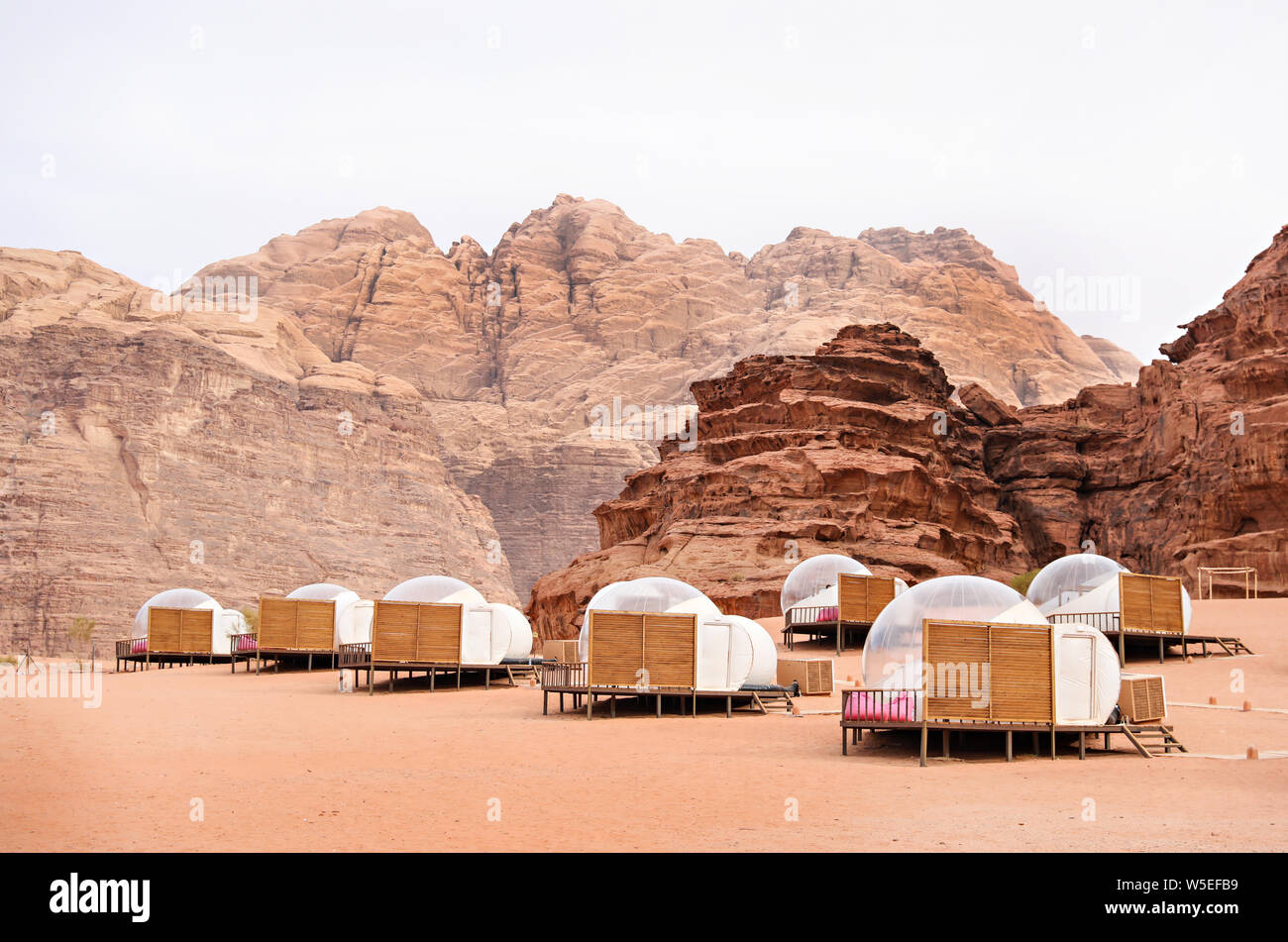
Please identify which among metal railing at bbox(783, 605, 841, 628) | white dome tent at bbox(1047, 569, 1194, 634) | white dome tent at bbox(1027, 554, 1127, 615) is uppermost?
white dome tent at bbox(1027, 554, 1127, 615)

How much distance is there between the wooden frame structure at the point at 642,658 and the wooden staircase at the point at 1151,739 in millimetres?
8440

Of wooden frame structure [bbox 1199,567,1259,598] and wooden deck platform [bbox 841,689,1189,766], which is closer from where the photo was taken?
wooden deck platform [bbox 841,689,1189,766]

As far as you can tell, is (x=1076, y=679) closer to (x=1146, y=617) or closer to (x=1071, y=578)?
(x=1146, y=617)

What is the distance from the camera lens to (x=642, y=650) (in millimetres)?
25516

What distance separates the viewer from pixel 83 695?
33750 mm

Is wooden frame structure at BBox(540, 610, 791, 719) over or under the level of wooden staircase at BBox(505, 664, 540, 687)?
over

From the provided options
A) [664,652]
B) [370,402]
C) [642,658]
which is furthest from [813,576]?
[370,402]

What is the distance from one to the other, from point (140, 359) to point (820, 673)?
115 meters

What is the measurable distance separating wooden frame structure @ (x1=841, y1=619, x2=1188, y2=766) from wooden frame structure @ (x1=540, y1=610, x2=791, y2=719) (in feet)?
22.0

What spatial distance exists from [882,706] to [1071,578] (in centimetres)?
1640

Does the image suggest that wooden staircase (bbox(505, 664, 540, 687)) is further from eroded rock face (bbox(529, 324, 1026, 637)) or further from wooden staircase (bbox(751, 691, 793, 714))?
eroded rock face (bbox(529, 324, 1026, 637))

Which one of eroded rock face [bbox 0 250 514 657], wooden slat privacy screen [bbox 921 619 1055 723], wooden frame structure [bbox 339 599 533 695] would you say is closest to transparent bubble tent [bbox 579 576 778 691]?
wooden frame structure [bbox 339 599 533 695]

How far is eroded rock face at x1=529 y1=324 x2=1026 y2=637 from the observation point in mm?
51781

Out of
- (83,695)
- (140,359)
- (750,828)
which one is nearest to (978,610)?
(750,828)
